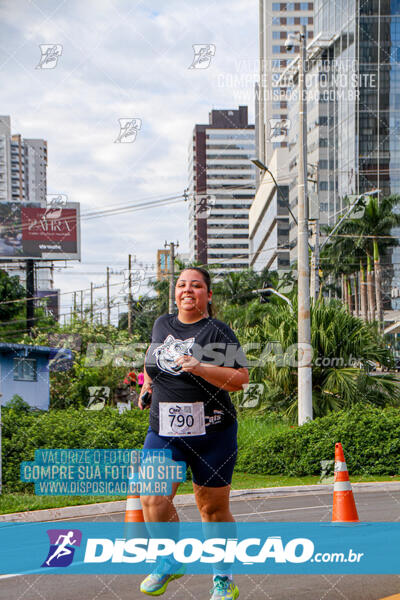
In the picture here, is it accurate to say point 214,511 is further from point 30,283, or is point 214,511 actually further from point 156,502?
point 30,283

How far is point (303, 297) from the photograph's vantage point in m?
14.5

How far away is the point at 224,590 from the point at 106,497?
627cm

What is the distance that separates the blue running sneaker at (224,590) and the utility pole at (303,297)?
10260mm

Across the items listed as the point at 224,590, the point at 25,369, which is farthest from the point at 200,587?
the point at 25,369

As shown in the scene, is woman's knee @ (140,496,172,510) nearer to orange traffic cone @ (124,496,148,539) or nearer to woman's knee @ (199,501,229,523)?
woman's knee @ (199,501,229,523)

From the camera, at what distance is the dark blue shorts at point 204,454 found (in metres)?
3.89

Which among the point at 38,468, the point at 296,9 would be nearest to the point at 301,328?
the point at 38,468

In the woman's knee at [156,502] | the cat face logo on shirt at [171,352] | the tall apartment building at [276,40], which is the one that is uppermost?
the tall apartment building at [276,40]

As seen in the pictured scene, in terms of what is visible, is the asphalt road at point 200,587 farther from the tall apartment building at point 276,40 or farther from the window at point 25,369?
the tall apartment building at point 276,40

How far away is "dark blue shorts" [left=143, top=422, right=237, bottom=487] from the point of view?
3891mm

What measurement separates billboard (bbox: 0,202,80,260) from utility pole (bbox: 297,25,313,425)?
3589cm

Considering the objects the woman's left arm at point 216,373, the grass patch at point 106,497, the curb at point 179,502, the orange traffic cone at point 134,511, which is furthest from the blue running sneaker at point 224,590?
the grass patch at point 106,497

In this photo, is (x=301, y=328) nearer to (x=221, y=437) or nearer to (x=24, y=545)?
(x=24, y=545)

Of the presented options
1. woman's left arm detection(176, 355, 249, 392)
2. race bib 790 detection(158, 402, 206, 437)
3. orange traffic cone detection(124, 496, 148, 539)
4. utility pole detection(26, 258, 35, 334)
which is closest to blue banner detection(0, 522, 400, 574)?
orange traffic cone detection(124, 496, 148, 539)
